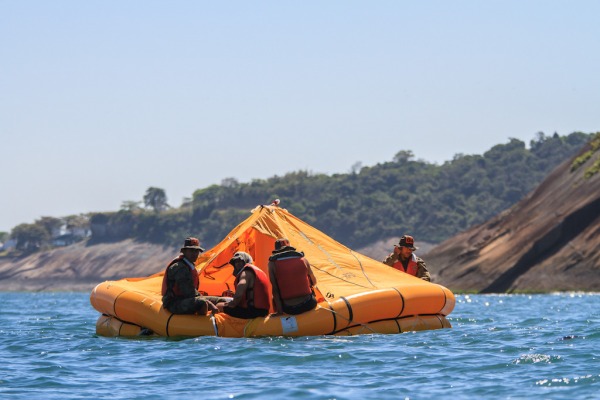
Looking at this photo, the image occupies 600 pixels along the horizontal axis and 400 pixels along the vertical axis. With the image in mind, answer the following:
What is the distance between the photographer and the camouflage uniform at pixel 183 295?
1898 centimetres

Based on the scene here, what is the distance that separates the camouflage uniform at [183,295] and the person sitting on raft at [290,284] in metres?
1.29

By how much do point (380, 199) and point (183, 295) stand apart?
14850 cm

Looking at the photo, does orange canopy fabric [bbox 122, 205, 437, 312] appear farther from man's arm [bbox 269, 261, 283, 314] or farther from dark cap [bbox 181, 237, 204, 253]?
man's arm [bbox 269, 261, 283, 314]

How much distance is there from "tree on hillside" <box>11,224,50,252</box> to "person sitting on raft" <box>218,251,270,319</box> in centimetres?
17511

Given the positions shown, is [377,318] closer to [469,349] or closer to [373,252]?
[469,349]

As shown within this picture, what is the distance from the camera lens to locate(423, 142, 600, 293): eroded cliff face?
5641 centimetres

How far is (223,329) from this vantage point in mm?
18797

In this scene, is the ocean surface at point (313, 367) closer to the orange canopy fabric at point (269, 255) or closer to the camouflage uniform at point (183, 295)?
the camouflage uniform at point (183, 295)

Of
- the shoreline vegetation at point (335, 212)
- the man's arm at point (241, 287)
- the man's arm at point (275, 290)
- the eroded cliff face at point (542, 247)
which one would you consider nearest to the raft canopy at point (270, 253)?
the man's arm at point (275, 290)

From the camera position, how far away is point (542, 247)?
59.4 m

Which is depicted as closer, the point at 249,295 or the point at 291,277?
the point at 291,277

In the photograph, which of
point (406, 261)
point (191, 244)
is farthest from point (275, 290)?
point (406, 261)

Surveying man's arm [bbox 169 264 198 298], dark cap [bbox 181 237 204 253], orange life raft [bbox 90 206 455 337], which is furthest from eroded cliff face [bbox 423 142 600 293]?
man's arm [bbox 169 264 198 298]

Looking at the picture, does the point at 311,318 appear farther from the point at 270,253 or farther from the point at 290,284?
the point at 270,253
